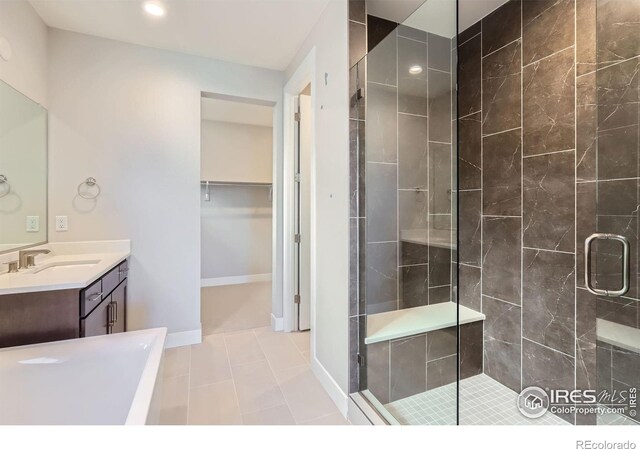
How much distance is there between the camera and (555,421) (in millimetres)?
1728

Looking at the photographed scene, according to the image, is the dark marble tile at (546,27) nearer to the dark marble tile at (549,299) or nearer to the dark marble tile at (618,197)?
the dark marble tile at (618,197)

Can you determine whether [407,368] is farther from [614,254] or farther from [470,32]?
[470,32]

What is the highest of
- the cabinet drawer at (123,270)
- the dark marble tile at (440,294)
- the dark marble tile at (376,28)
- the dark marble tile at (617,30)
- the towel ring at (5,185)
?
the dark marble tile at (376,28)

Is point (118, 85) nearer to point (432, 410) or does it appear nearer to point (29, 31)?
point (29, 31)

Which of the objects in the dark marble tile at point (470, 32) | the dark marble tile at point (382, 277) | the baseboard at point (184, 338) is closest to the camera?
the dark marble tile at point (382, 277)

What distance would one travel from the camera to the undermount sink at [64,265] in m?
1.87

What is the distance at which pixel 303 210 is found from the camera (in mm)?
2986

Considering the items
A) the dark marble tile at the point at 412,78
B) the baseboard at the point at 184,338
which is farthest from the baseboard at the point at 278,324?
the dark marble tile at the point at 412,78

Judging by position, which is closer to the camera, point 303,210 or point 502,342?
point 502,342

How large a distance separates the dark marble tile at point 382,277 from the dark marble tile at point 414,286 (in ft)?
0.16

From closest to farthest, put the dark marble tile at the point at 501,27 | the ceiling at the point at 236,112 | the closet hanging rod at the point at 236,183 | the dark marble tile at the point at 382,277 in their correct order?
the dark marble tile at the point at 382,277 → the dark marble tile at the point at 501,27 → the ceiling at the point at 236,112 → the closet hanging rod at the point at 236,183

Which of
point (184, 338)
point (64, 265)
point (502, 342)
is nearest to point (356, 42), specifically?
point (502, 342)

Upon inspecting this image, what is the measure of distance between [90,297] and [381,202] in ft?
5.88

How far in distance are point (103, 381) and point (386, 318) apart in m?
1.56
